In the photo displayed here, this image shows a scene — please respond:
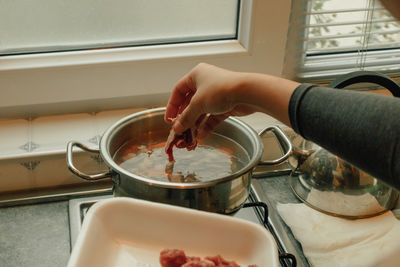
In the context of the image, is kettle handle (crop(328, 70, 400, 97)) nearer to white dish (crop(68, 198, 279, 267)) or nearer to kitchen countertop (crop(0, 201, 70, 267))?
white dish (crop(68, 198, 279, 267))

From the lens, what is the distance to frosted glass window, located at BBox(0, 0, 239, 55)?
918 millimetres

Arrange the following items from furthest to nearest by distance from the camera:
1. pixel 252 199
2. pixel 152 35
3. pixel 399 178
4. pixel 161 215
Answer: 1. pixel 152 35
2. pixel 252 199
3. pixel 161 215
4. pixel 399 178

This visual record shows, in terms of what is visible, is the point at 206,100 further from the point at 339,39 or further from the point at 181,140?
the point at 339,39

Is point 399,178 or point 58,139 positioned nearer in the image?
point 399,178

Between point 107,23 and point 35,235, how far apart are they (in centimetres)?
43

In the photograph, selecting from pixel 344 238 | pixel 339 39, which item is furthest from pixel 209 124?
pixel 339 39

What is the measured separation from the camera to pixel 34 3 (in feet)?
2.98

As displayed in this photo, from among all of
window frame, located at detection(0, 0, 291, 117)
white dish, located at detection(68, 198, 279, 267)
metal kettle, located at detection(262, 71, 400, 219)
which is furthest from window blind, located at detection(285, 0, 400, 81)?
white dish, located at detection(68, 198, 279, 267)

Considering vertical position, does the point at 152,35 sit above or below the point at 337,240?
above

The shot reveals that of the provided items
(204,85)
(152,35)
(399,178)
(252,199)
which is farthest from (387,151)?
(152,35)

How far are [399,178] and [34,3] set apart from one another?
73 cm

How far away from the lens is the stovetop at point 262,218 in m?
0.76

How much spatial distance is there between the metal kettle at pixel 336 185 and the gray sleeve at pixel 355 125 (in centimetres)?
22

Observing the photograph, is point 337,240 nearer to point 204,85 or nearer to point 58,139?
point 204,85
